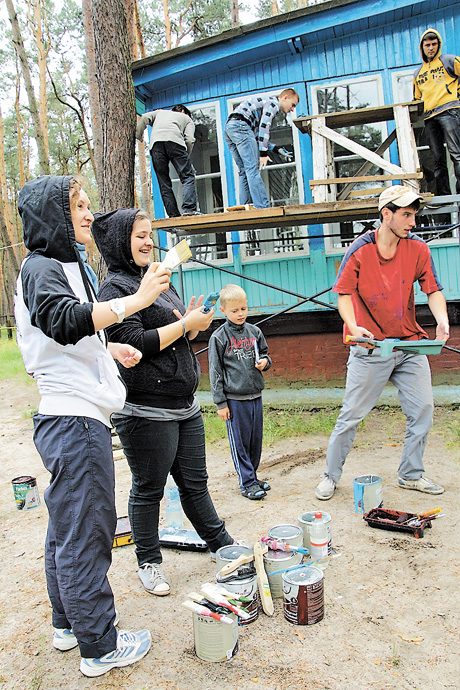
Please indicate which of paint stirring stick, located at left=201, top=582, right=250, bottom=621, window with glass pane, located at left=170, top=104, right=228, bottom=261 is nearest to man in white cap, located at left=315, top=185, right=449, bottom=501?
paint stirring stick, located at left=201, top=582, right=250, bottom=621

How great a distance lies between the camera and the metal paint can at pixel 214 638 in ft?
7.60

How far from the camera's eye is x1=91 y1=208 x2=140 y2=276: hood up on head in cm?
268

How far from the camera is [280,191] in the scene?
884cm

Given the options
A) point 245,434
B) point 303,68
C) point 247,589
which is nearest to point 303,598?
point 247,589

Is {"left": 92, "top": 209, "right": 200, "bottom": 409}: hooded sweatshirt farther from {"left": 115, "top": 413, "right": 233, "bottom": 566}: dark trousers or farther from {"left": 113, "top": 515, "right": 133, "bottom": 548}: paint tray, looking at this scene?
{"left": 113, "top": 515, "right": 133, "bottom": 548}: paint tray

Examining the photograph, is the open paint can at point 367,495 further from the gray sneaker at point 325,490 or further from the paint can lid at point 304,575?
the paint can lid at point 304,575

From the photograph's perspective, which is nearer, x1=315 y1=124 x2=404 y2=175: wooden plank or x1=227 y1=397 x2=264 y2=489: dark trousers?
x1=227 y1=397 x2=264 y2=489: dark trousers

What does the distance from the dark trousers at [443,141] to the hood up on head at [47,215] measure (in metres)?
6.08

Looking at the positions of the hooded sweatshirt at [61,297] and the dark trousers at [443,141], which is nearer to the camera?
the hooded sweatshirt at [61,297]

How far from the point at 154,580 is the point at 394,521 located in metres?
1.59

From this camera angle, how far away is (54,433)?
216cm

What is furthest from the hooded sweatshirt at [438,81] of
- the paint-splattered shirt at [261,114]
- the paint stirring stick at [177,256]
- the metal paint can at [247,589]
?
the metal paint can at [247,589]

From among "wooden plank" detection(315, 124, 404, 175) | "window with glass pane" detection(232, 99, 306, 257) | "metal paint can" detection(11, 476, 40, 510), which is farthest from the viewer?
"window with glass pane" detection(232, 99, 306, 257)

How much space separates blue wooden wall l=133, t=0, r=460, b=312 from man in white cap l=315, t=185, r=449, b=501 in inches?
160
